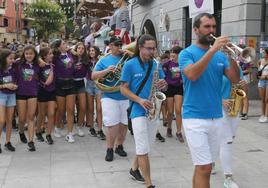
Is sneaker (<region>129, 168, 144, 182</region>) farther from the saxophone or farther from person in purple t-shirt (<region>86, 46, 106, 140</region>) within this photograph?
person in purple t-shirt (<region>86, 46, 106, 140</region>)

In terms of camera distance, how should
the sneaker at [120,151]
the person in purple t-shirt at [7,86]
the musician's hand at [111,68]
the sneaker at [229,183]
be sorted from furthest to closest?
the person in purple t-shirt at [7,86] < the sneaker at [120,151] < the musician's hand at [111,68] < the sneaker at [229,183]

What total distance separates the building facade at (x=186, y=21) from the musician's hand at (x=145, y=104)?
8.96m

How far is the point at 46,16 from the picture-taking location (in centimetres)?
6091

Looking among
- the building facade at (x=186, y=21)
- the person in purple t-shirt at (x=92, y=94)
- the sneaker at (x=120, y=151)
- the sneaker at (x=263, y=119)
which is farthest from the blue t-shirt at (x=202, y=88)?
the building facade at (x=186, y=21)

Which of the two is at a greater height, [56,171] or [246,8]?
[246,8]

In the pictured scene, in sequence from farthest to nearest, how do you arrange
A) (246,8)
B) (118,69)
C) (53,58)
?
1. (246,8)
2. (53,58)
3. (118,69)

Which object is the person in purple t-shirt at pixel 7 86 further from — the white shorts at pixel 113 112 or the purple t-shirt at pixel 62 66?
the white shorts at pixel 113 112

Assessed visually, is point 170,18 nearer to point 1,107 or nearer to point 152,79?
point 1,107

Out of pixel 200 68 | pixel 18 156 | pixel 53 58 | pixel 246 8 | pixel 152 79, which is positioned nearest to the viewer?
pixel 200 68

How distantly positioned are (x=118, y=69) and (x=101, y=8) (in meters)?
15.7

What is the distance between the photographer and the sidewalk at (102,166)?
19.6 ft

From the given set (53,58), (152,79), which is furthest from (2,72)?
(152,79)

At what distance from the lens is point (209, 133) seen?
14.3 ft

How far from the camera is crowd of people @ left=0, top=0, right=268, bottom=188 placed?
4.32 meters
